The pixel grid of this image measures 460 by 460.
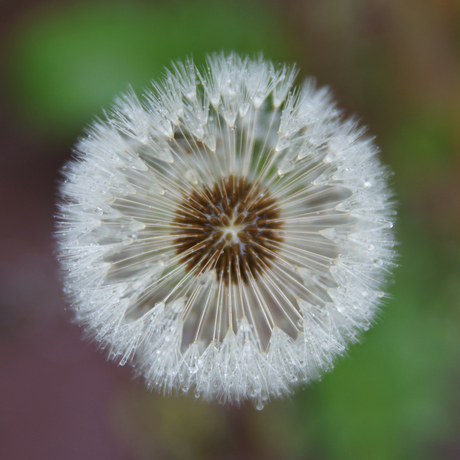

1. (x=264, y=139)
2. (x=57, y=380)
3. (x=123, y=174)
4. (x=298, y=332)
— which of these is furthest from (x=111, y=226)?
(x=57, y=380)

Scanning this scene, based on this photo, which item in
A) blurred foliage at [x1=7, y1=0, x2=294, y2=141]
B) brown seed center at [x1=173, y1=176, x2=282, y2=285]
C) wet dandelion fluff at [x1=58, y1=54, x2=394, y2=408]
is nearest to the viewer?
wet dandelion fluff at [x1=58, y1=54, x2=394, y2=408]

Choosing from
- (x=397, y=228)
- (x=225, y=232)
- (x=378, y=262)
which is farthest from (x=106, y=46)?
(x=397, y=228)

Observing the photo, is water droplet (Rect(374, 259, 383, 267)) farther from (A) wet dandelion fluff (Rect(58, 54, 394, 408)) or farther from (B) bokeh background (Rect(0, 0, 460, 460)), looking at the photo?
(B) bokeh background (Rect(0, 0, 460, 460))

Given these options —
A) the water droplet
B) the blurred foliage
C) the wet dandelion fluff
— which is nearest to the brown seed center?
the wet dandelion fluff

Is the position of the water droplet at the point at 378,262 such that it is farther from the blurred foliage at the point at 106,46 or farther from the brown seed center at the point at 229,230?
the blurred foliage at the point at 106,46

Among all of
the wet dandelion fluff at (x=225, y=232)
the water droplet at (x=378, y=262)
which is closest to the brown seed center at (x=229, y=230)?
the wet dandelion fluff at (x=225, y=232)

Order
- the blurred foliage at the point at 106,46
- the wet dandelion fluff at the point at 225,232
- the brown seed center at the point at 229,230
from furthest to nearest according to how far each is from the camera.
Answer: the blurred foliage at the point at 106,46, the brown seed center at the point at 229,230, the wet dandelion fluff at the point at 225,232

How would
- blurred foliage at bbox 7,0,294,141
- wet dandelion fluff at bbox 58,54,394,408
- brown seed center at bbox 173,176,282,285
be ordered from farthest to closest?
1. blurred foliage at bbox 7,0,294,141
2. brown seed center at bbox 173,176,282,285
3. wet dandelion fluff at bbox 58,54,394,408

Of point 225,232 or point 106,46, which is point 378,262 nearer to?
point 225,232
